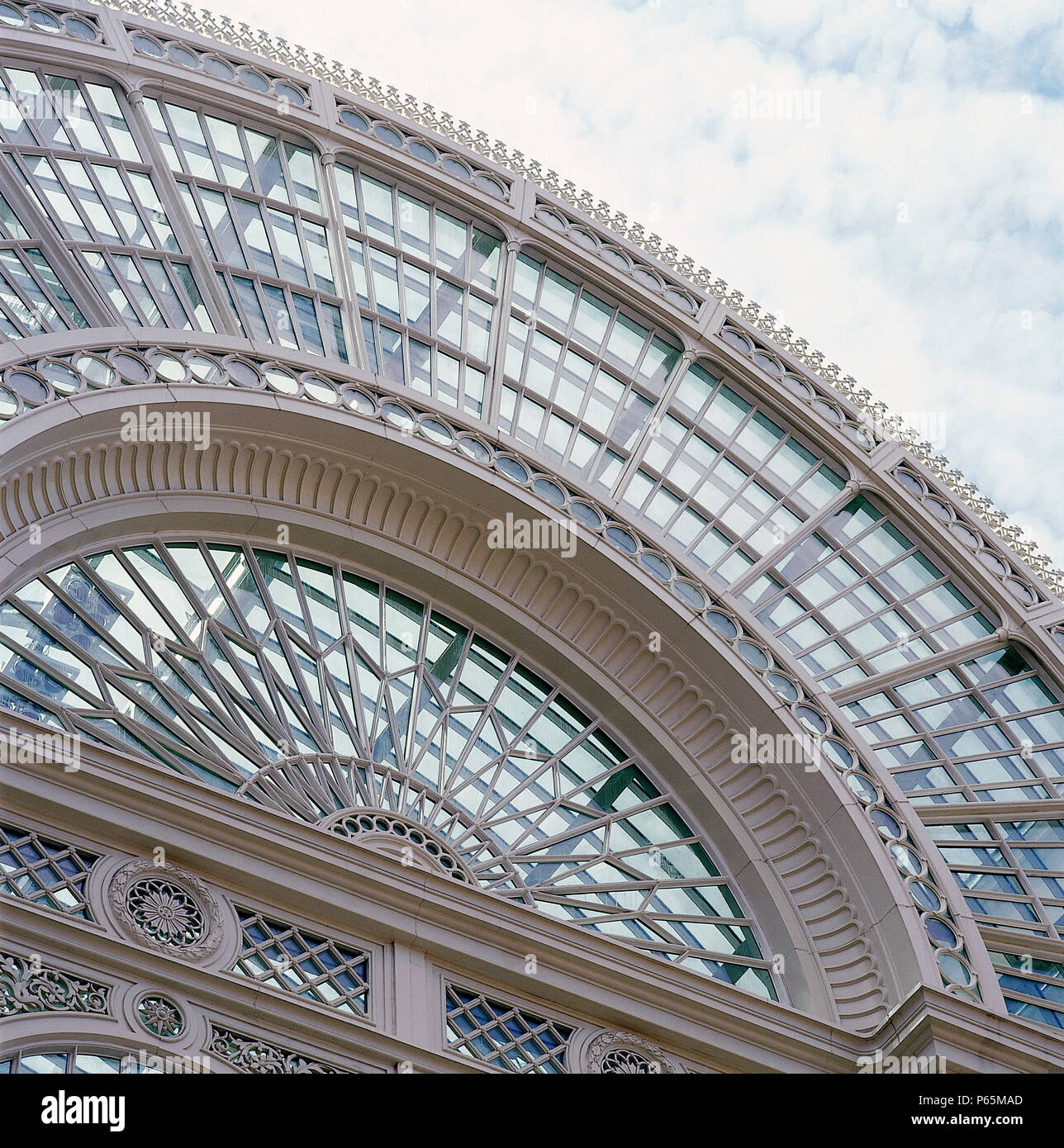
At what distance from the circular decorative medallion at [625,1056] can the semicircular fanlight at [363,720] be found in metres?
1.31

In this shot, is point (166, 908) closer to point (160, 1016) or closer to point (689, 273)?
point (160, 1016)

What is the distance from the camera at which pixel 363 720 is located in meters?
15.7

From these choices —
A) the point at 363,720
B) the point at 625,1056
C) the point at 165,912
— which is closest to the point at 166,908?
the point at 165,912

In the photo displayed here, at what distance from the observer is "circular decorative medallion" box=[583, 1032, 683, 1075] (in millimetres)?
13922

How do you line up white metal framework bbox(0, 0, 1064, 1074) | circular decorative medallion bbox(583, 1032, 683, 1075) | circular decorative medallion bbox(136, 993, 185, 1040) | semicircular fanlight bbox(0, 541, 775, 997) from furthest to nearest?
semicircular fanlight bbox(0, 541, 775, 997), circular decorative medallion bbox(583, 1032, 683, 1075), white metal framework bbox(0, 0, 1064, 1074), circular decorative medallion bbox(136, 993, 185, 1040)

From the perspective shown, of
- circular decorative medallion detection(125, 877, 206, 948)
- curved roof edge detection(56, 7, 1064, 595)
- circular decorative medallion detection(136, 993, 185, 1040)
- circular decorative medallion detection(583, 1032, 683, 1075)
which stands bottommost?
circular decorative medallion detection(136, 993, 185, 1040)

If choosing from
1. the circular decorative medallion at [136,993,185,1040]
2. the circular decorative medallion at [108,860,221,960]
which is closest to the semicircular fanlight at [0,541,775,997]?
the circular decorative medallion at [108,860,221,960]

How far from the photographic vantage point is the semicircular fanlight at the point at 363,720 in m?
14.5

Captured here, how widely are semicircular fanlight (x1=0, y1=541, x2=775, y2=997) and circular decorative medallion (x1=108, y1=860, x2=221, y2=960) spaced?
1254 mm

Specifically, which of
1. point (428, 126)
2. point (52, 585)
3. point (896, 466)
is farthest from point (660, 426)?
point (52, 585)

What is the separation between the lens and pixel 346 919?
13430 mm

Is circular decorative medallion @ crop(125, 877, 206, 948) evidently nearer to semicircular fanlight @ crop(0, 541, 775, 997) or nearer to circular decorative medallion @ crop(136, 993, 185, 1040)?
circular decorative medallion @ crop(136, 993, 185, 1040)

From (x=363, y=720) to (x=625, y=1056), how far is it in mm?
3695
